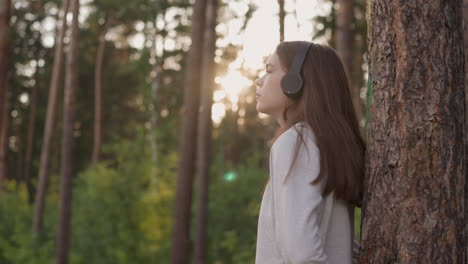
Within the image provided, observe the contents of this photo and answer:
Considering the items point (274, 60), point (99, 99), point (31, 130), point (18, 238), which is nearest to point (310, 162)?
point (274, 60)

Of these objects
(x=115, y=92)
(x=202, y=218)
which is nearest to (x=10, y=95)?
(x=115, y=92)

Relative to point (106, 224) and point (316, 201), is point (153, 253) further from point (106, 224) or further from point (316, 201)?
point (316, 201)

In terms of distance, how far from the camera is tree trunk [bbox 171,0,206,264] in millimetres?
12273

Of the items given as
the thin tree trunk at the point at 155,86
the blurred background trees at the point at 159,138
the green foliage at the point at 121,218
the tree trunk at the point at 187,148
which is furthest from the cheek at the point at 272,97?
the thin tree trunk at the point at 155,86

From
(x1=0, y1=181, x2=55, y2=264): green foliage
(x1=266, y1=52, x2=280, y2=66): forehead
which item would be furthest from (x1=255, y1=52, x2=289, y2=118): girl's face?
(x1=0, y1=181, x2=55, y2=264): green foliage

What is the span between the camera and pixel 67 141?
51.6 feet

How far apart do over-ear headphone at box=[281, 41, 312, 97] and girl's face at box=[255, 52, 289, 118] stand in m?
0.06

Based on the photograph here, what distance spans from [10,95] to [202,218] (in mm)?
24425

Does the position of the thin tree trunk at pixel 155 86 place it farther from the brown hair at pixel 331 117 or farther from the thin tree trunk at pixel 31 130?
the brown hair at pixel 331 117

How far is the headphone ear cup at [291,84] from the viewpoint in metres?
2.85

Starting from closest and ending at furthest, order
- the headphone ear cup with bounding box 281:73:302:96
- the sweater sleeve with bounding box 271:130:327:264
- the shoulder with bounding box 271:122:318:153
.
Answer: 1. the sweater sleeve with bounding box 271:130:327:264
2. the shoulder with bounding box 271:122:318:153
3. the headphone ear cup with bounding box 281:73:302:96

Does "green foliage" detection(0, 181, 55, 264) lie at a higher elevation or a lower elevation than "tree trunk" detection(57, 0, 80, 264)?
Answer: lower

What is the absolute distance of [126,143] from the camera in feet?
62.8

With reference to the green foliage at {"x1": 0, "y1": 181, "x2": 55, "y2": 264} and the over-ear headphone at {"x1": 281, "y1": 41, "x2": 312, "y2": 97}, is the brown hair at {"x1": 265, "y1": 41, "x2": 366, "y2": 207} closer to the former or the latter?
the over-ear headphone at {"x1": 281, "y1": 41, "x2": 312, "y2": 97}
